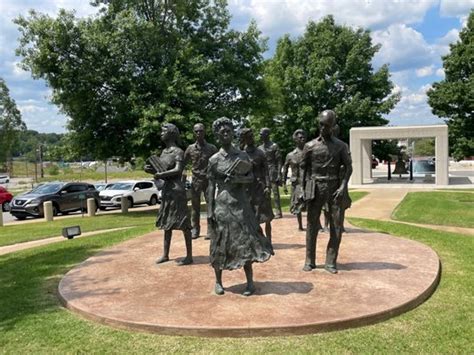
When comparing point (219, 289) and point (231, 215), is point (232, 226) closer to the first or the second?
point (231, 215)

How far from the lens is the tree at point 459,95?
30.6 metres

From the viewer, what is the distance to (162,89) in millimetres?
16969

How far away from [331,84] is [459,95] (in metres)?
8.55

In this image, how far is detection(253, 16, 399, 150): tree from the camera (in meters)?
33.1

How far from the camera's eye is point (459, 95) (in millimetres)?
30656

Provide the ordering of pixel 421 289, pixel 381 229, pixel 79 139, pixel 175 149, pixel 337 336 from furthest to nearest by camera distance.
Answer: pixel 79 139 < pixel 381 229 < pixel 175 149 < pixel 421 289 < pixel 337 336

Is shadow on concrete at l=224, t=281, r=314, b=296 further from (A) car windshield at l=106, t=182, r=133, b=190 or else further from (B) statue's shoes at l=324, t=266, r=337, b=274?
(A) car windshield at l=106, t=182, r=133, b=190

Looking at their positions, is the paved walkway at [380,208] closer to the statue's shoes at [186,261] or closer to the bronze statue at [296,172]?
the bronze statue at [296,172]

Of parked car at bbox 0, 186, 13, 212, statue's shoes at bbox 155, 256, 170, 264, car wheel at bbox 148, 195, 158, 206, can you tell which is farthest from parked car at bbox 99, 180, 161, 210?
→ statue's shoes at bbox 155, 256, 170, 264

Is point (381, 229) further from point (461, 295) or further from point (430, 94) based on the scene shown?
point (430, 94)

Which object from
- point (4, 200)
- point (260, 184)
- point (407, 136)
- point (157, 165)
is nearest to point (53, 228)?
point (157, 165)

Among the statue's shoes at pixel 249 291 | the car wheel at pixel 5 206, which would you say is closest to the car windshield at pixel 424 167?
the car wheel at pixel 5 206

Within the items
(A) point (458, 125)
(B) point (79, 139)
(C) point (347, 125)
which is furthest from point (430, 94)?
(B) point (79, 139)

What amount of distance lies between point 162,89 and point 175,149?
10.3m
